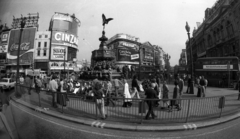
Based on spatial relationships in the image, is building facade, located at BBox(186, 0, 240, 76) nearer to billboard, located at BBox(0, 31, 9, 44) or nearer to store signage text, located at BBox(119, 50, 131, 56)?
billboard, located at BBox(0, 31, 9, 44)

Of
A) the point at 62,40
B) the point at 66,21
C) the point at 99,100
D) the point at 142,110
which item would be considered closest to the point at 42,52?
the point at 62,40

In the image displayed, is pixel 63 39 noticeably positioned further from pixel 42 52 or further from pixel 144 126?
pixel 144 126

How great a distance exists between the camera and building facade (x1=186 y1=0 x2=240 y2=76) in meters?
2.54

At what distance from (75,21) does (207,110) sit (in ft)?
20.1

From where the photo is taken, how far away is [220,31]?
326cm

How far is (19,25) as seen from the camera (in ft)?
8.48

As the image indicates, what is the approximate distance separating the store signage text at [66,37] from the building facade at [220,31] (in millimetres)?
2859

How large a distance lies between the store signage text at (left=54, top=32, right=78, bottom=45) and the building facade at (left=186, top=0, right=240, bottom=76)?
113 inches

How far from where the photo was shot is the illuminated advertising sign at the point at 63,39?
272cm

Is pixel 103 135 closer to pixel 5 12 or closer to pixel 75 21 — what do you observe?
pixel 75 21

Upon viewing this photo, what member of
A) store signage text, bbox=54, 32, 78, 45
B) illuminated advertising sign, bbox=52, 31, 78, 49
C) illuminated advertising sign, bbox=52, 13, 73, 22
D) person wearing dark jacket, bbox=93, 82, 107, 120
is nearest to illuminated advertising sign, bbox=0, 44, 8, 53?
illuminated advertising sign, bbox=52, 31, 78, 49

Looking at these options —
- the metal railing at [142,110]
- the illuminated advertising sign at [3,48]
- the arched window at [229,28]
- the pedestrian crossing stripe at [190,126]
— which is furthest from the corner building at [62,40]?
the pedestrian crossing stripe at [190,126]

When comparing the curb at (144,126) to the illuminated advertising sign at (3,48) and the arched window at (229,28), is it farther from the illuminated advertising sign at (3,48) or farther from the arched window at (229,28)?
the arched window at (229,28)

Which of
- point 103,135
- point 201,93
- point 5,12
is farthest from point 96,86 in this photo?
point 201,93
